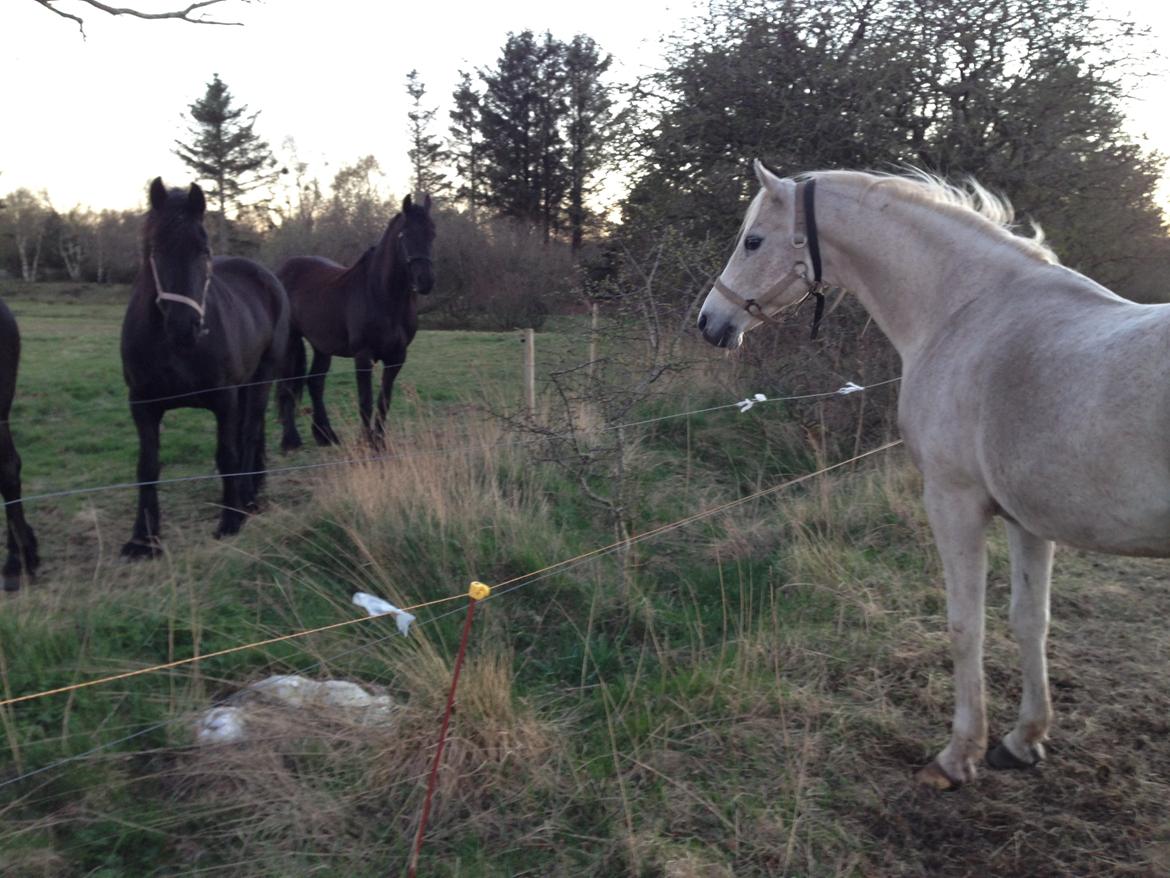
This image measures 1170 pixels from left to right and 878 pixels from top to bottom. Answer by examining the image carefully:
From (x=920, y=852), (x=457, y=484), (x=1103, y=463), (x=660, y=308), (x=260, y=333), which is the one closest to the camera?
(x=1103, y=463)

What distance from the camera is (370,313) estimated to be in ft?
27.8

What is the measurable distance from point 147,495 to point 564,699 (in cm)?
311

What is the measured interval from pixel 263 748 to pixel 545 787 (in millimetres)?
934

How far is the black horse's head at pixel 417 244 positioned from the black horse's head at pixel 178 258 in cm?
282

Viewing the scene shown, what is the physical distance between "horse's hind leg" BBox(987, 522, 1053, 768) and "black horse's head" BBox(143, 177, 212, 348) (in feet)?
14.8

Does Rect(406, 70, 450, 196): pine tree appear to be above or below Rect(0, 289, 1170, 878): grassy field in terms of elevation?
above

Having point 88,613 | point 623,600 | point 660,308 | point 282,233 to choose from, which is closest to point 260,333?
point 660,308

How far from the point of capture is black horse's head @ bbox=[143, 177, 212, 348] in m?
5.26

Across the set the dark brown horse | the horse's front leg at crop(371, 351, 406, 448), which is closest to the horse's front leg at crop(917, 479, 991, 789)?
the horse's front leg at crop(371, 351, 406, 448)

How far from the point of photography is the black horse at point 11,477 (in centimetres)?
489

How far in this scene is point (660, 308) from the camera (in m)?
6.48

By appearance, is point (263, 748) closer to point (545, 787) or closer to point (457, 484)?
point (545, 787)

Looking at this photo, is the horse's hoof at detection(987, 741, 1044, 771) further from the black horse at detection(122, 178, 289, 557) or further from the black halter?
the black horse at detection(122, 178, 289, 557)

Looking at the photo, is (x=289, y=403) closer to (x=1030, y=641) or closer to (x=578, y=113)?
(x=1030, y=641)
